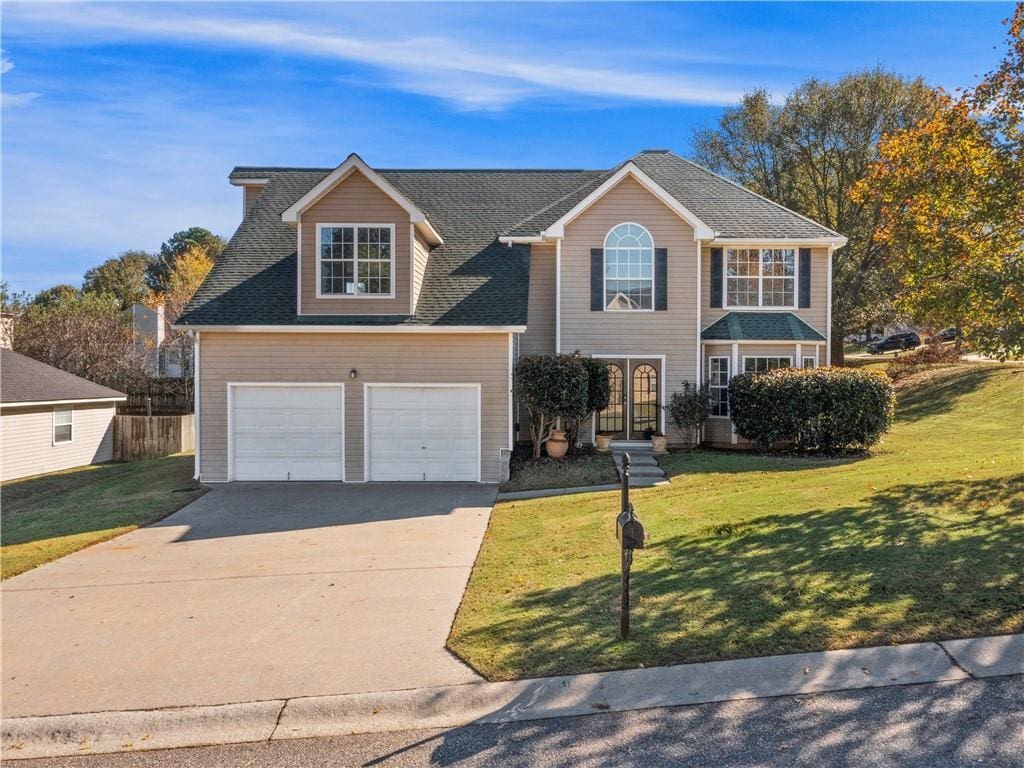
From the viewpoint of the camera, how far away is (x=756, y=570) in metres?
6.86

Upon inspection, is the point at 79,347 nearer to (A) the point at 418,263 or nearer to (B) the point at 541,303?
(A) the point at 418,263

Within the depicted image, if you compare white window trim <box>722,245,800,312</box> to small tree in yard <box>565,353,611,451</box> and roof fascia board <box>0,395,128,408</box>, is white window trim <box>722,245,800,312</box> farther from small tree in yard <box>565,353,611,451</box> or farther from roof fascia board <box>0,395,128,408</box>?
roof fascia board <box>0,395,128,408</box>

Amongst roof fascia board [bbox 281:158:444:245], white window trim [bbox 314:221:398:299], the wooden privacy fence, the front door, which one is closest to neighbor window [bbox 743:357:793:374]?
the front door

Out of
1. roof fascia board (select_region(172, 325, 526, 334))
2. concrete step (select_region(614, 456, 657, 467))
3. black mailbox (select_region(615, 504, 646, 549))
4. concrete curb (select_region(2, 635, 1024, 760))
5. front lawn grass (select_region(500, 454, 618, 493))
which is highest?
roof fascia board (select_region(172, 325, 526, 334))

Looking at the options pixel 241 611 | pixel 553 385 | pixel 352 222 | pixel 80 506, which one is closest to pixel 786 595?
pixel 241 611

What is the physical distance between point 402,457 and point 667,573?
8376 millimetres

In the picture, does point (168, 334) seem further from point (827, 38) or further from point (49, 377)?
point (827, 38)

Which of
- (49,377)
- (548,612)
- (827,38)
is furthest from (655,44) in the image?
(49,377)

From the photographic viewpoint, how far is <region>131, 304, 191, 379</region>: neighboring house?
116 feet

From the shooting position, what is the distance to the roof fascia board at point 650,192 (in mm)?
16969

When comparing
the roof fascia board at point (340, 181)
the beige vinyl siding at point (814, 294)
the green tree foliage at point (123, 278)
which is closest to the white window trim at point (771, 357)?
the beige vinyl siding at point (814, 294)

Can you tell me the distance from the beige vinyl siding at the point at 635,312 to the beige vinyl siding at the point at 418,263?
12.4 feet

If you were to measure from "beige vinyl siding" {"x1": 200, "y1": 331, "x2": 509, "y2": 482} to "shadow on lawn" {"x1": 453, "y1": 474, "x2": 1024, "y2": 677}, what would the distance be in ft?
20.8

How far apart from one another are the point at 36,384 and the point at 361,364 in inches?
545
